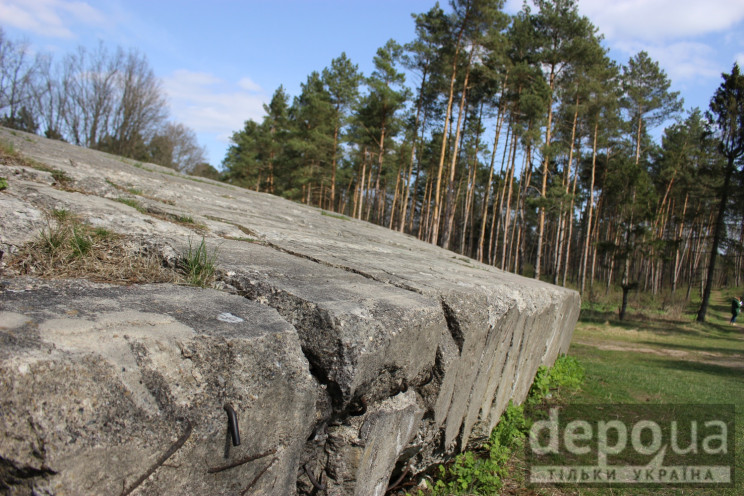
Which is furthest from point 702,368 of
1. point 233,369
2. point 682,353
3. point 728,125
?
point 728,125

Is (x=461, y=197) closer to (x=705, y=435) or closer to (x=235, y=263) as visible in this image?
(x=705, y=435)

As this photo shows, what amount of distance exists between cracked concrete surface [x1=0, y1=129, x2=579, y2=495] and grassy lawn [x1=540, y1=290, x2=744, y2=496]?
1.67 metres

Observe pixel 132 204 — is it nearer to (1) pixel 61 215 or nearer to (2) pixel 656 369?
(1) pixel 61 215

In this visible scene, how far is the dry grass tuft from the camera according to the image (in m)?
1.43

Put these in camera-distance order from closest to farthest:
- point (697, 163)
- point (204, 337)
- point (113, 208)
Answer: point (204, 337)
point (113, 208)
point (697, 163)

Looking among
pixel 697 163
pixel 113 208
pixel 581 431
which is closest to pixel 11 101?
pixel 113 208

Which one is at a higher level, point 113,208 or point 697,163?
point 697,163

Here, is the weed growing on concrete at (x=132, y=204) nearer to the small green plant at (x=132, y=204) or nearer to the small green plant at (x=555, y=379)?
the small green plant at (x=132, y=204)

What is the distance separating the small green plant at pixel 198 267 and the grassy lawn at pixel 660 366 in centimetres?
250

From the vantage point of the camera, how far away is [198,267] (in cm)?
167

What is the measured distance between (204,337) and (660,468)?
3.80 m

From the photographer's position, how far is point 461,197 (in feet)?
126

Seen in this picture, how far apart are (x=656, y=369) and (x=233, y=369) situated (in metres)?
9.16

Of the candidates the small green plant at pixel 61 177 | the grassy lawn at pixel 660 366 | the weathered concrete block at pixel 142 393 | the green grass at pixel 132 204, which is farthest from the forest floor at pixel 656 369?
the small green plant at pixel 61 177
